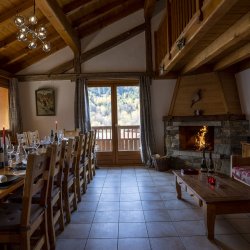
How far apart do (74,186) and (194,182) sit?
1614 mm

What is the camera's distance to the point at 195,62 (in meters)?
5.05

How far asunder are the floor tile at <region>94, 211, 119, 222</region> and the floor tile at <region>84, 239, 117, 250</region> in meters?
0.52

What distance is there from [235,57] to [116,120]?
332 centimetres

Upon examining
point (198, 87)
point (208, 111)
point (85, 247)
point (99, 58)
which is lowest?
point (85, 247)

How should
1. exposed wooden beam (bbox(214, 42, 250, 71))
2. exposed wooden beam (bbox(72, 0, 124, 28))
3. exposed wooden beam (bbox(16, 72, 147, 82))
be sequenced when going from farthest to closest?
exposed wooden beam (bbox(16, 72, 147, 82))
exposed wooden beam (bbox(72, 0, 124, 28))
exposed wooden beam (bbox(214, 42, 250, 71))

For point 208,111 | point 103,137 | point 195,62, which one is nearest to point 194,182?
point 195,62

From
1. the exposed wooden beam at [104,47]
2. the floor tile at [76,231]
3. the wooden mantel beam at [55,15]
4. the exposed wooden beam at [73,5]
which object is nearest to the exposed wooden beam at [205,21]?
the wooden mantel beam at [55,15]

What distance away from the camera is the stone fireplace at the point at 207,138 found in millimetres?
5559

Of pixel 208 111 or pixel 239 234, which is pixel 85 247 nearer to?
pixel 239 234

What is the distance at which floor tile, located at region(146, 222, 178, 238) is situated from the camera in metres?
2.89

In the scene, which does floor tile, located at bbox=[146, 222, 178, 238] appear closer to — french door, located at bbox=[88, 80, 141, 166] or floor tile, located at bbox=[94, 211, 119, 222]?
floor tile, located at bbox=[94, 211, 119, 222]

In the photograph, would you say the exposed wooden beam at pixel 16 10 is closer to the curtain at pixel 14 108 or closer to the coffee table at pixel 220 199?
the curtain at pixel 14 108

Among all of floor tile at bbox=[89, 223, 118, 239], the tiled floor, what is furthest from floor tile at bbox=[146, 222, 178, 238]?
floor tile at bbox=[89, 223, 118, 239]

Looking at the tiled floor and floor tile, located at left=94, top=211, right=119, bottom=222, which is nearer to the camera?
the tiled floor
